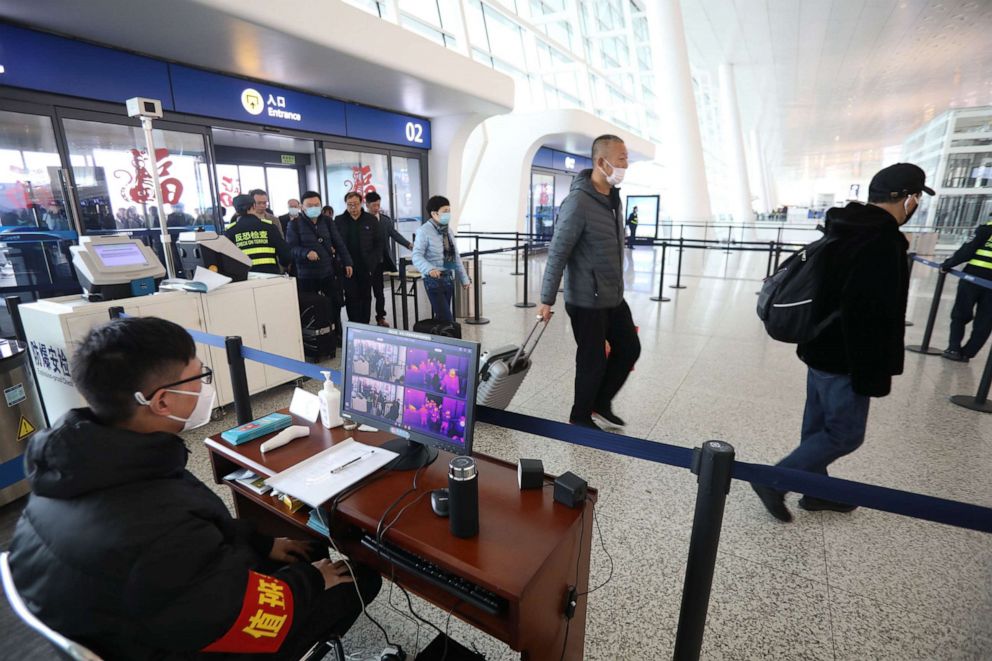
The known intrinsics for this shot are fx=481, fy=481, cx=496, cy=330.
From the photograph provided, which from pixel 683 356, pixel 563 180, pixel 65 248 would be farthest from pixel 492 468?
pixel 563 180

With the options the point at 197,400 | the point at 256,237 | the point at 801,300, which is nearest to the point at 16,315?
the point at 256,237

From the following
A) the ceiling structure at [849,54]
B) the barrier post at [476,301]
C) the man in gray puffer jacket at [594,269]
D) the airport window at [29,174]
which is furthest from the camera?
the ceiling structure at [849,54]

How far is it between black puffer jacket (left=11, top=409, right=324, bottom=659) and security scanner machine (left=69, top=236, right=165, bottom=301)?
2724mm

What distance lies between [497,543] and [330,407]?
991 mm

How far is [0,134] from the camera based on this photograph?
14.5 ft

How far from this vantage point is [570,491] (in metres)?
1.39

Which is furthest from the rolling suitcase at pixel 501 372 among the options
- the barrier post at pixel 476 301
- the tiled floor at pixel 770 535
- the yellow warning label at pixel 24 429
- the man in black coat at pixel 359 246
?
the barrier post at pixel 476 301

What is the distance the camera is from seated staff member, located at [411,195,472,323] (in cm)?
527

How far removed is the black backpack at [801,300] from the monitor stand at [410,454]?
5.38 ft

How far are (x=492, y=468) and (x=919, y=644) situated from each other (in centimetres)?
178

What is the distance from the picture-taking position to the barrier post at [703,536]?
126cm

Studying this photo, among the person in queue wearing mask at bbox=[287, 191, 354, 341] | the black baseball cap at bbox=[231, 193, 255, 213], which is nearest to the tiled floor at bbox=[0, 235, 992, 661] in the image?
the person in queue wearing mask at bbox=[287, 191, 354, 341]

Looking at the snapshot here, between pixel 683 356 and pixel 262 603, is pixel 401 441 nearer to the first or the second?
pixel 262 603

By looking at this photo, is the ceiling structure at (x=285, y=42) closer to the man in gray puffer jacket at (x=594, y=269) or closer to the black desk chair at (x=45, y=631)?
the man in gray puffer jacket at (x=594, y=269)
